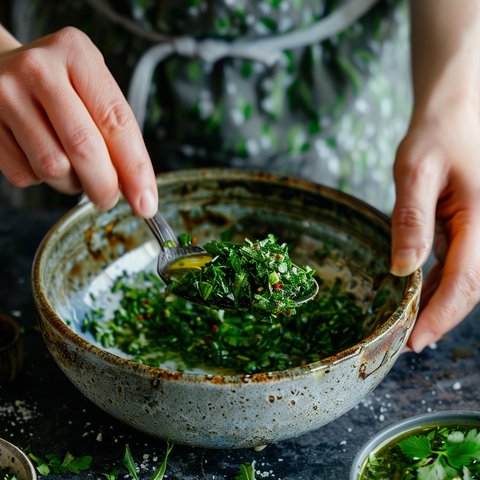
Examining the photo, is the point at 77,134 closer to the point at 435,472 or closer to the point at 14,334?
the point at 14,334

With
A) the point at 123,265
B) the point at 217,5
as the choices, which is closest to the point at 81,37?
the point at 123,265

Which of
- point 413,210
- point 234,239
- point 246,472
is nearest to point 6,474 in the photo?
point 246,472

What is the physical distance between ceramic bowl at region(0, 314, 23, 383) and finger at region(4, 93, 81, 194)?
0.41 meters

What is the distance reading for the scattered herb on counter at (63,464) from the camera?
985 millimetres

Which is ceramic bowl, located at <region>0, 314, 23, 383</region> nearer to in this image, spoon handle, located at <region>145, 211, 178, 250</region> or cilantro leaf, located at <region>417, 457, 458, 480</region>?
spoon handle, located at <region>145, 211, 178, 250</region>

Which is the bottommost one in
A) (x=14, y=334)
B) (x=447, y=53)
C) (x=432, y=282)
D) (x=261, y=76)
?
(x=432, y=282)

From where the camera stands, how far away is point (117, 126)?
1054 mm

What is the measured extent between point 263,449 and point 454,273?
622 millimetres

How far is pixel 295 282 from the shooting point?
1138mm

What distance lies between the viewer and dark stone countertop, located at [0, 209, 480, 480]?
101 cm

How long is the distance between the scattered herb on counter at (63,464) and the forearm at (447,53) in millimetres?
1233

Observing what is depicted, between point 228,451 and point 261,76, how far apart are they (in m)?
1.37

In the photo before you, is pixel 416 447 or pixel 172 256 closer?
pixel 416 447

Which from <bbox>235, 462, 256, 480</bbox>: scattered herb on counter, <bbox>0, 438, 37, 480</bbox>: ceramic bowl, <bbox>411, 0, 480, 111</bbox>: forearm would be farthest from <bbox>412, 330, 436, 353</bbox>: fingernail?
<bbox>0, 438, 37, 480</bbox>: ceramic bowl
